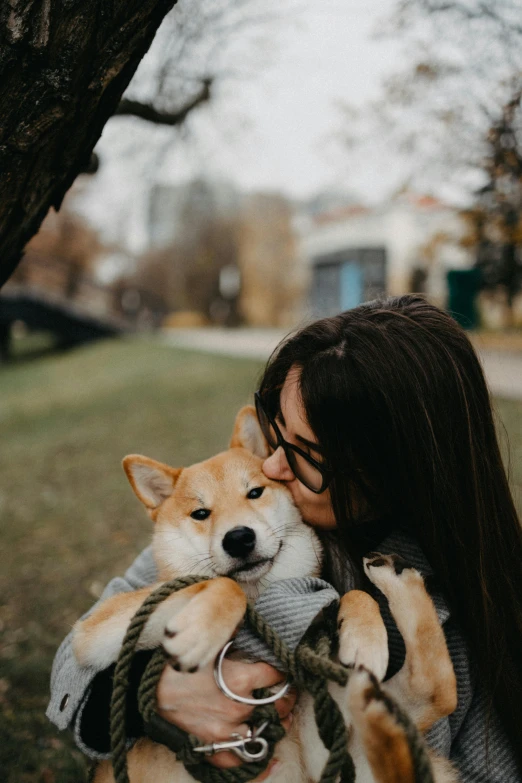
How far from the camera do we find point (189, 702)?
1.52 m

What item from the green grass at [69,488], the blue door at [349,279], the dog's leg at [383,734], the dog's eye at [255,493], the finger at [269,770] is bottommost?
the green grass at [69,488]

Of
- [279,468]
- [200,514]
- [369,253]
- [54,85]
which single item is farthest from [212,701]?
[369,253]

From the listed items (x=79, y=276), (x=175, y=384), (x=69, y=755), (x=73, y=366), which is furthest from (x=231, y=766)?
(x=79, y=276)

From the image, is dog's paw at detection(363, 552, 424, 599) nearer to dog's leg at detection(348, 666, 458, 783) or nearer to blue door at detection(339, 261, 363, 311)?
dog's leg at detection(348, 666, 458, 783)

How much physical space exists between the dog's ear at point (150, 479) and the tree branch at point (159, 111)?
284cm

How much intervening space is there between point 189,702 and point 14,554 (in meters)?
4.33

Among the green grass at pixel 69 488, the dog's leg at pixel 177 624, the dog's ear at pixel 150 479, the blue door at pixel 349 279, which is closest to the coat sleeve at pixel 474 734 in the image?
the dog's leg at pixel 177 624

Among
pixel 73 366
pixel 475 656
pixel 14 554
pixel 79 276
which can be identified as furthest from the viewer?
pixel 79 276

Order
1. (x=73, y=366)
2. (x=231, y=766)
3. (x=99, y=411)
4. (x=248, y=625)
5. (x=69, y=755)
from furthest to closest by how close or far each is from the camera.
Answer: (x=73, y=366)
(x=99, y=411)
(x=69, y=755)
(x=248, y=625)
(x=231, y=766)

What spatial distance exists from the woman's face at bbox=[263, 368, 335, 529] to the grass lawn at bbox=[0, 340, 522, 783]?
1.61m

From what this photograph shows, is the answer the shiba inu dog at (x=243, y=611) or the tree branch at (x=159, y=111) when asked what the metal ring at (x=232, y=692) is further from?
the tree branch at (x=159, y=111)

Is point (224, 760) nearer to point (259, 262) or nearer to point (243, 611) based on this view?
point (243, 611)

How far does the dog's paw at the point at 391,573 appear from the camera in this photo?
1.61 m

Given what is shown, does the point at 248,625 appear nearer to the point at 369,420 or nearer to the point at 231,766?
the point at 231,766
